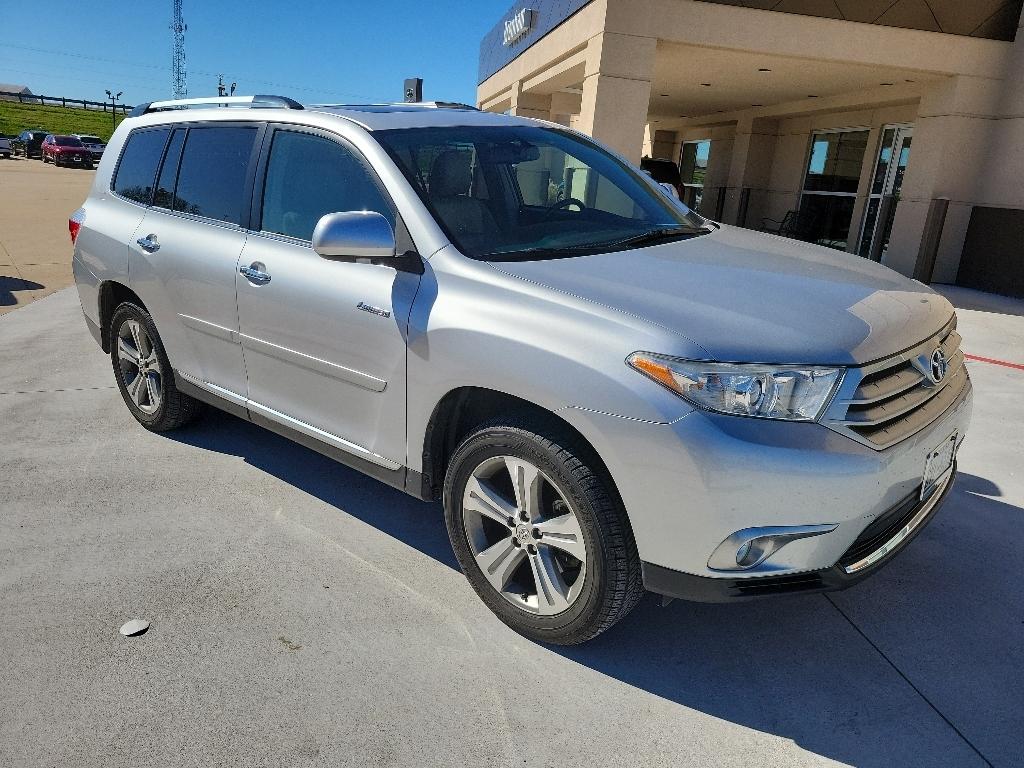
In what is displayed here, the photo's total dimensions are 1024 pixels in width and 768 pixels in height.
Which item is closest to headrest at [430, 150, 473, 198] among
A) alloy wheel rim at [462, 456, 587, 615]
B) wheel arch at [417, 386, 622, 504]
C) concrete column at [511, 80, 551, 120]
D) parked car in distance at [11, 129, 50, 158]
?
wheel arch at [417, 386, 622, 504]

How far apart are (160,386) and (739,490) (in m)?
3.52

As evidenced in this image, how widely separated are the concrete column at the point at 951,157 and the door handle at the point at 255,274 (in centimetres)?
1311

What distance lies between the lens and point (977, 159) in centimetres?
1323

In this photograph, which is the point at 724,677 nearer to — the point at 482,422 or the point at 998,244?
the point at 482,422

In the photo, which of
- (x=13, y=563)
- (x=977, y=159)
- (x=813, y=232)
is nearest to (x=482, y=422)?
(x=13, y=563)

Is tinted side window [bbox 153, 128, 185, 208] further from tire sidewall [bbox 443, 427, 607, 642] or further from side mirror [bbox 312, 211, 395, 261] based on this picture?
tire sidewall [bbox 443, 427, 607, 642]

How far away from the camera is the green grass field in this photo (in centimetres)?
7206

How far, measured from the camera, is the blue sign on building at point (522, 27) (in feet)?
50.2

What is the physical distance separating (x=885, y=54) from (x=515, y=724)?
44.1 ft

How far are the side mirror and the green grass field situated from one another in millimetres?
77437

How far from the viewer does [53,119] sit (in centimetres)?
8038

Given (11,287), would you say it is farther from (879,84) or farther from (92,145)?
(92,145)

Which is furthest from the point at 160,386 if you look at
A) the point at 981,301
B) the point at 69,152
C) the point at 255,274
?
the point at 69,152

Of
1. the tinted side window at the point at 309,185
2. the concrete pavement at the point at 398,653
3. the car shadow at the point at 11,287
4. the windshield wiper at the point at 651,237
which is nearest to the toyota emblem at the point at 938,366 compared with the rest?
the concrete pavement at the point at 398,653
